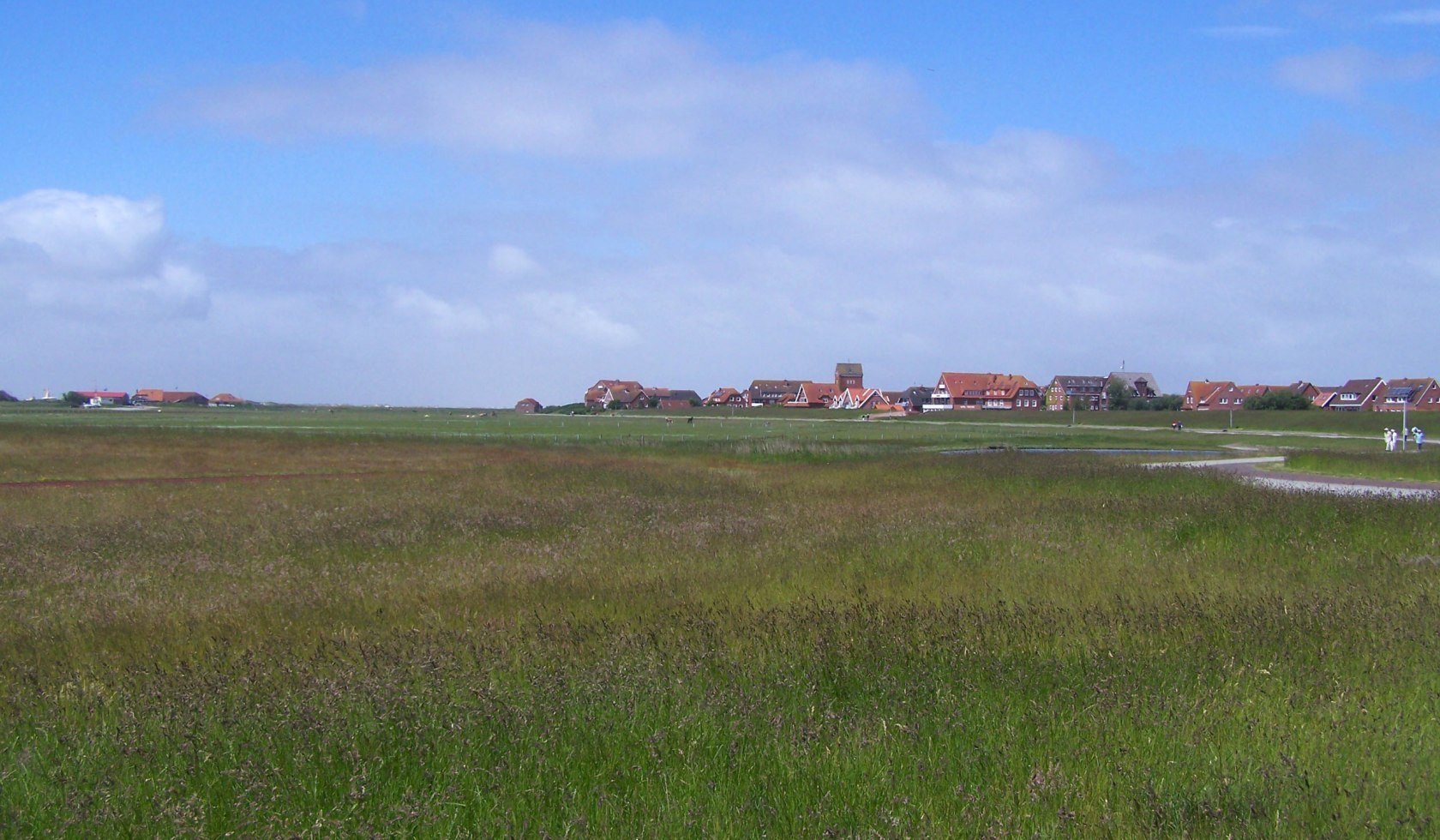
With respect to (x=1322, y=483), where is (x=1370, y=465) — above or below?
above

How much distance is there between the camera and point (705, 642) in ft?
25.9

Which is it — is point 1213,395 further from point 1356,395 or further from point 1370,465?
point 1370,465

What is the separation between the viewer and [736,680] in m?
6.85

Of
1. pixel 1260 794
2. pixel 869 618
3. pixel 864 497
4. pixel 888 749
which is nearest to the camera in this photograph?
pixel 1260 794

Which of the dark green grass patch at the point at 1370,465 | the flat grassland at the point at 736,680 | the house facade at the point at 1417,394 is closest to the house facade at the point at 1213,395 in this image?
the house facade at the point at 1417,394

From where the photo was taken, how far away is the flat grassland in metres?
4.98

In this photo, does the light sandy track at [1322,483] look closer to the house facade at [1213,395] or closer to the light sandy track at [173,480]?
the light sandy track at [173,480]

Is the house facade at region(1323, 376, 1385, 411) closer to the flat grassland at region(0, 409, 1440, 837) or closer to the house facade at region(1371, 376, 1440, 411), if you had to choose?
the house facade at region(1371, 376, 1440, 411)

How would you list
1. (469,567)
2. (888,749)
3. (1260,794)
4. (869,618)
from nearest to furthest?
(1260,794) < (888,749) < (869,618) < (469,567)

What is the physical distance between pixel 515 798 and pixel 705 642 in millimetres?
Result: 2959

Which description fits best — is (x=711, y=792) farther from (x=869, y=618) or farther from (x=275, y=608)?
(x=275, y=608)

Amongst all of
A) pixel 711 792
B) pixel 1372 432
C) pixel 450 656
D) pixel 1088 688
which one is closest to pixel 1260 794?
pixel 1088 688

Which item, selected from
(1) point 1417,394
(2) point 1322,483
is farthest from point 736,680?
(1) point 1417,394

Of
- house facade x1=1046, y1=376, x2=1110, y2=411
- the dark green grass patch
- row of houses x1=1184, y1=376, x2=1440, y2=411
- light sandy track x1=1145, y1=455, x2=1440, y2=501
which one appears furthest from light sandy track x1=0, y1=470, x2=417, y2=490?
house facade x1=1046, y1=376, x2=1110, y2=411
